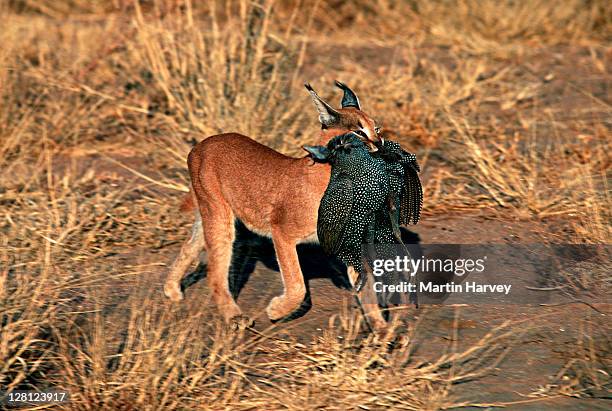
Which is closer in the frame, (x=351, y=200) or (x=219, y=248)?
(x=351, y=200)

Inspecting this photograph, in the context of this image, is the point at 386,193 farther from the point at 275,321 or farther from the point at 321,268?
the point at 321,268

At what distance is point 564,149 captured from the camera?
7230mm

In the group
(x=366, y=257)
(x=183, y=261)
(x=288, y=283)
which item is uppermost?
(x=366, y=257)

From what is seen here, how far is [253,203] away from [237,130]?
185 centimetres

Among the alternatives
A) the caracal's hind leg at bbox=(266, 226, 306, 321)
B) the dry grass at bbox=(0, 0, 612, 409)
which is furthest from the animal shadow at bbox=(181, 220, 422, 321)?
the caracal's hind leg at bbox=(266, 226, 306, 321)

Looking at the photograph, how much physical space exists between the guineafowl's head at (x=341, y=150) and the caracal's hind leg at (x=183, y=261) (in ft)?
3.68

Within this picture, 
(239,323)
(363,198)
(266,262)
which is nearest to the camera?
(363,198)

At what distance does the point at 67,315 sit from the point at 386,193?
1.73 m

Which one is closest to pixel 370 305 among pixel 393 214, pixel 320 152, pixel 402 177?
pixel 393 214

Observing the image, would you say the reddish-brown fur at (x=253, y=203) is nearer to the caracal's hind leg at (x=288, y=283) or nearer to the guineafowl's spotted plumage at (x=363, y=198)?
the caracal's hind leg at (x=288, y=283)

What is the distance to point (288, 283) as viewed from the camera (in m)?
4.75

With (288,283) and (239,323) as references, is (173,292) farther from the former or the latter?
(288,283)

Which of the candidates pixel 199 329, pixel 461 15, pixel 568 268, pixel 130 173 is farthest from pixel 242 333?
pixel 461 15

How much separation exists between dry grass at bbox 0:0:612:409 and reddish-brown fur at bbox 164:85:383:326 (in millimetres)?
204
